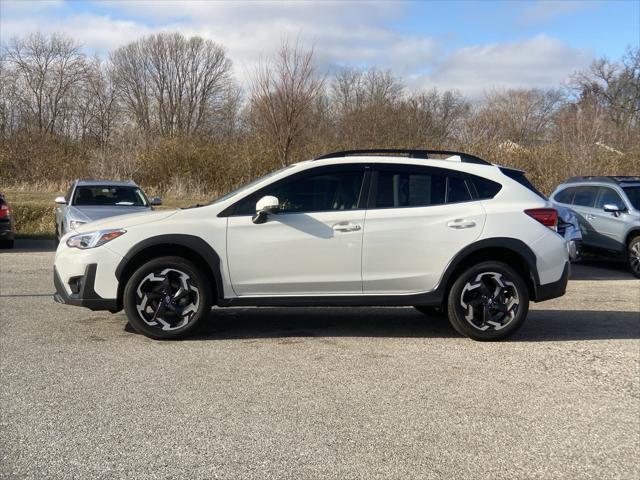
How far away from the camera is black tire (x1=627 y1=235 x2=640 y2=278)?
11.9 m

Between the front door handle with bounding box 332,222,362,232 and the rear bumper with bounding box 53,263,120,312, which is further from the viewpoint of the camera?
the front door handle with bounding box 332,222,362,232

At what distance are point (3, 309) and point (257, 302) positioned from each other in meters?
3.51

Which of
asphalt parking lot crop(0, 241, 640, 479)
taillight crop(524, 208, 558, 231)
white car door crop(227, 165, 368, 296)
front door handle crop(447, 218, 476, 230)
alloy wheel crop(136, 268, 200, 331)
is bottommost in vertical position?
asphalt parking lot crop(0, 241, 640, 479)

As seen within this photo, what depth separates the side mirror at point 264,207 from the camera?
580 cm

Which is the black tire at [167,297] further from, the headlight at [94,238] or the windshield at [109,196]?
the windshield at [109,196]

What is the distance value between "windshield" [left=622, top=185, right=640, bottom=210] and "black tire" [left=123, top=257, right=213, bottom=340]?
386 inches

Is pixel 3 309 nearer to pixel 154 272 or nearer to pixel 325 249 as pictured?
pixel 154 272

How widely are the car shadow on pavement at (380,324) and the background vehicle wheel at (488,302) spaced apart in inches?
14.6

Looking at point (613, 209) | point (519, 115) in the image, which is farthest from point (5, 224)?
point (519, 115)

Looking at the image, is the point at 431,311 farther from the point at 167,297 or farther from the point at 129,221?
the point at 129,221

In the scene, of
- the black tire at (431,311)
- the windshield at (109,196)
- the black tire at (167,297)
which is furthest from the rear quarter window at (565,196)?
the black tire at (167,297)

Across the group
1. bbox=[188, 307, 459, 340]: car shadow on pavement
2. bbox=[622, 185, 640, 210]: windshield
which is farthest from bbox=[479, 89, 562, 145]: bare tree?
bbox=[188, 307, 459, 340]: car shadow on pavement

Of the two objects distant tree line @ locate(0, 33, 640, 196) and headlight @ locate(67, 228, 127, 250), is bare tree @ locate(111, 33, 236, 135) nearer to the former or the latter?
distant tree line @ locate(0, 33, 640, 196)

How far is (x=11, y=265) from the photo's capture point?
11.6m
